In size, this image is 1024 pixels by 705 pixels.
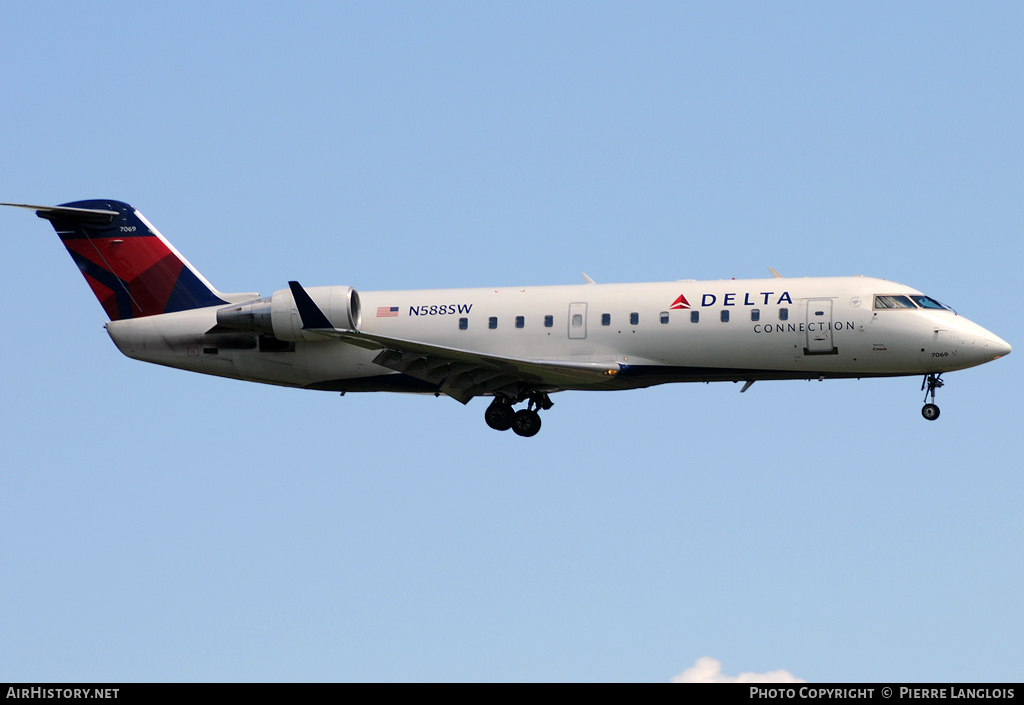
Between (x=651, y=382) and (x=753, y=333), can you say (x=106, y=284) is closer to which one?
(x=651, y=382)

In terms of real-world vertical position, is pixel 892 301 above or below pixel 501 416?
above

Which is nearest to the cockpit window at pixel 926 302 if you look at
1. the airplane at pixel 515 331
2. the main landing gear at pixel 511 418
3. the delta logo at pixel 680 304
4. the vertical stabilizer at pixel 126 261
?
the airplane at pixel 515 331

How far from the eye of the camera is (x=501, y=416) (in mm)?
31516

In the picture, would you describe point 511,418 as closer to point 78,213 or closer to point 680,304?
point 680,304

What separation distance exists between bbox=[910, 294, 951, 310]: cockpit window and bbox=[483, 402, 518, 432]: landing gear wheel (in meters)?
9.02

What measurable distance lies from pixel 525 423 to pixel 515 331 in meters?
2.12

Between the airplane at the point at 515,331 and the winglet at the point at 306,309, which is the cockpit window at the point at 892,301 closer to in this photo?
the airplane at the point at 515,331

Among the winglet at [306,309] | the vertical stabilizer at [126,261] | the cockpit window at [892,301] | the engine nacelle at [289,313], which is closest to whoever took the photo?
the winglet at [306,309]

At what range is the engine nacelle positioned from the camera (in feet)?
99.3

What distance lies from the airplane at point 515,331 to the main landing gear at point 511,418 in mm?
35

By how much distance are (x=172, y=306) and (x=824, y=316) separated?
1507 cm

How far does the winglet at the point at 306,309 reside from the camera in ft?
94.8

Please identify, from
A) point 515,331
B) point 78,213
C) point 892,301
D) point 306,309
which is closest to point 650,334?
point 515,331
